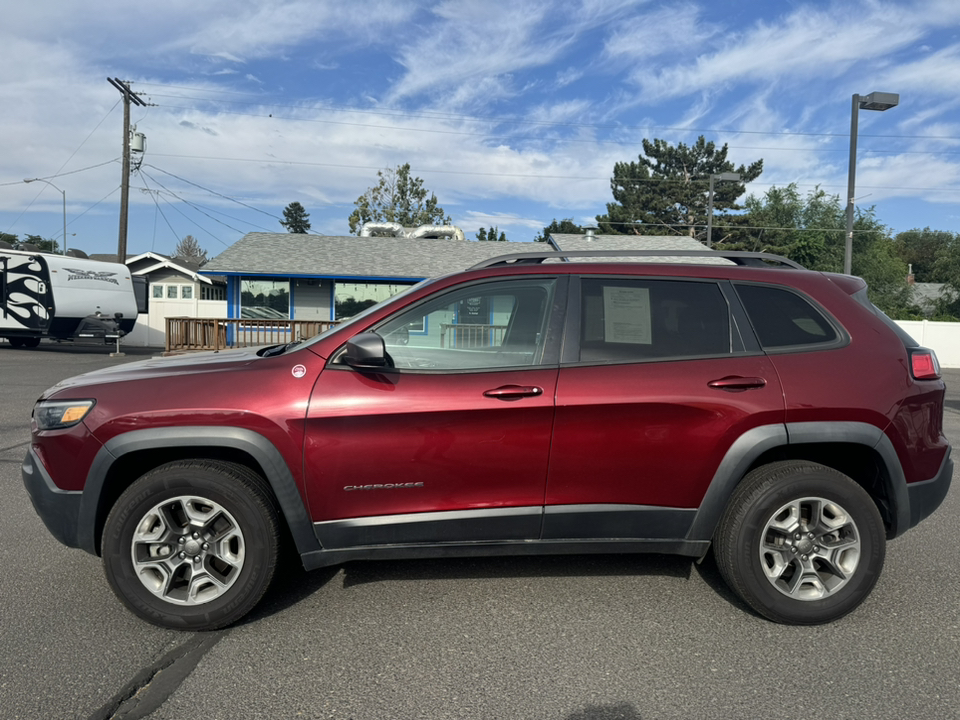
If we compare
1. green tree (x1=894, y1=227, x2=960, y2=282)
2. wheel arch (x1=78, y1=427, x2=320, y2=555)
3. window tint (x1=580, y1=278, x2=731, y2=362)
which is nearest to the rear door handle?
window tint (x1=580, y1=278, x2=731, y2=362)

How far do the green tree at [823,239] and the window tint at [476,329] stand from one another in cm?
3034

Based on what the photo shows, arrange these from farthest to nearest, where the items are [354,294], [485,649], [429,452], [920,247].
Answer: [920,247]
[354,294]
[429,452]
[485,649]

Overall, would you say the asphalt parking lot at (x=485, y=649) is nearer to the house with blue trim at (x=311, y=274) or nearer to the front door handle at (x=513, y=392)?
the front door handle at (x=513, y=392)

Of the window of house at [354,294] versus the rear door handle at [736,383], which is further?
the window of house at [354,294]

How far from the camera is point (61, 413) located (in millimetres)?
3465

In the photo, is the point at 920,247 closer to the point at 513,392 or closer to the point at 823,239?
the point at 823,239

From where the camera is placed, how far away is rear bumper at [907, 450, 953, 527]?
3.67 meters

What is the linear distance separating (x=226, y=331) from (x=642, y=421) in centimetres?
2044

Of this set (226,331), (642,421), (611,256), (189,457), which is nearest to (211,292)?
(226,331)

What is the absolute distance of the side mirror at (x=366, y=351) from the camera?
330 cm

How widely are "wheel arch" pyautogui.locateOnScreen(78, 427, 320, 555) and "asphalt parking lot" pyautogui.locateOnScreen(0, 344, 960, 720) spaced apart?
476 mm

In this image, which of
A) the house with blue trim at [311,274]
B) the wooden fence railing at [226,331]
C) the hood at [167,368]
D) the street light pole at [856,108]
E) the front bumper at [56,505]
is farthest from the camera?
the house with blue trim at [311,274]

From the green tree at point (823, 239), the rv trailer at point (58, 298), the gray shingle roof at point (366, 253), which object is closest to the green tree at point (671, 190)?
the green tree at point (823, 239)

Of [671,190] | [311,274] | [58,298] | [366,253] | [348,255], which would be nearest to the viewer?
[58,298]
